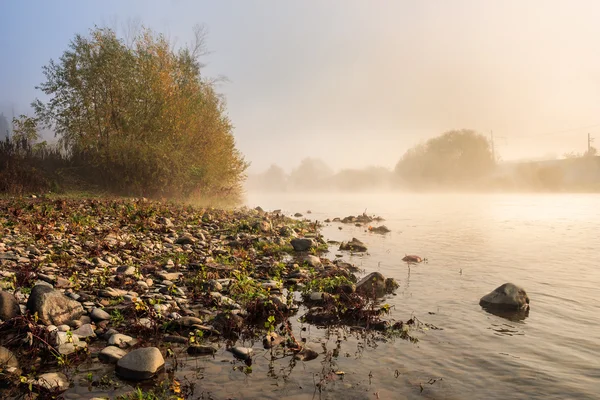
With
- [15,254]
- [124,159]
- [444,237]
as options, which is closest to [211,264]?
[15,254]

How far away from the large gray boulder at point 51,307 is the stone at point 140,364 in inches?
58.5

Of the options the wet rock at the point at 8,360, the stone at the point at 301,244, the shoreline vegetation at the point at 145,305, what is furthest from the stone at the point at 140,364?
the stone at the point at 301,244

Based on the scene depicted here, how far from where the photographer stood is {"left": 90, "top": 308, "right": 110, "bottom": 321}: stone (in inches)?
230

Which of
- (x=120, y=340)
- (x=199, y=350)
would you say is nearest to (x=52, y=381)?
(x=120, y=340)

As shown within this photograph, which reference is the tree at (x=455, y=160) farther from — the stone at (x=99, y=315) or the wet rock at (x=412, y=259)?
the stone at (x=99, y=315)

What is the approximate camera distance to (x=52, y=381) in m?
4.15

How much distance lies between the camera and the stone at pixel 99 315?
19.2ft

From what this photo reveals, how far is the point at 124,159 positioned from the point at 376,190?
105029 mm

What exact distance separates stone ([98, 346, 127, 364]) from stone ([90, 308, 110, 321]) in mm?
1092

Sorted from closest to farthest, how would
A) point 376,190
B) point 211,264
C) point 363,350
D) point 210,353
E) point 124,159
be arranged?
point 210,353 → point 363,350 → point 211,264 → point 124,159 → point 376,190

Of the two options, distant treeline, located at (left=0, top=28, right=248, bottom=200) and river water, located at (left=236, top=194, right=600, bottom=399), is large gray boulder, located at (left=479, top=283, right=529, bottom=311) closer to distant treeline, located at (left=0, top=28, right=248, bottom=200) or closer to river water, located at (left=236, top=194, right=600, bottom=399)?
river water, located at (left=236, top=194, right=600, bottom=399)

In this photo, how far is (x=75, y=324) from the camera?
216 inches

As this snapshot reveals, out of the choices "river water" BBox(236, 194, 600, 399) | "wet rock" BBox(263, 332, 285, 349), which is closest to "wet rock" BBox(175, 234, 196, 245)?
"river water" BBox(236, 194, 600, 399)

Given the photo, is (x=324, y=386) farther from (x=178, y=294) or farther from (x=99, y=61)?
(x=99, y=61)
